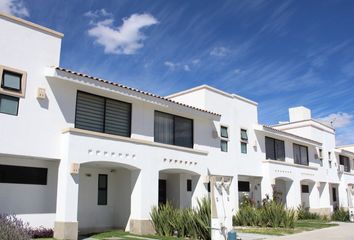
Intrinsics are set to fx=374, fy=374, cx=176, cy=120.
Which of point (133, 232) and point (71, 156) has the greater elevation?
point (71, 156)

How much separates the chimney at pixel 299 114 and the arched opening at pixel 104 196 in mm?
22449

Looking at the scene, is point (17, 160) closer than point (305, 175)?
Yes

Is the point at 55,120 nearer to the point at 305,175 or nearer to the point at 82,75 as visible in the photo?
the point at 82,75

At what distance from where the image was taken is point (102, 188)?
1762 centimetres

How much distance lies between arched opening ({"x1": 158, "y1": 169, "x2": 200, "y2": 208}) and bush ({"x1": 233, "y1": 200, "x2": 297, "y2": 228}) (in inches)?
130

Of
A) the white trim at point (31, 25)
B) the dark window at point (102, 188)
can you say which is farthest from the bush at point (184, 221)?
the white trim at point (31, 25)

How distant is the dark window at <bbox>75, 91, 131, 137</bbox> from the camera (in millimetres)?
15648

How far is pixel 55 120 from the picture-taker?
48.0 ft

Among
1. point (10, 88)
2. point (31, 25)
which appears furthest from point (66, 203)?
point (31, 25)

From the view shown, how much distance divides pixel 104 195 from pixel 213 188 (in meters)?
6.61

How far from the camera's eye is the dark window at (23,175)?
13630mm

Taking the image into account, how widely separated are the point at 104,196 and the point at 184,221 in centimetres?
451

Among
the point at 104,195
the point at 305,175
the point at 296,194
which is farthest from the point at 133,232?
the point at 305,175

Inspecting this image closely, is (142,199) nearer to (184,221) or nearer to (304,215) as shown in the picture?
(184,221)
